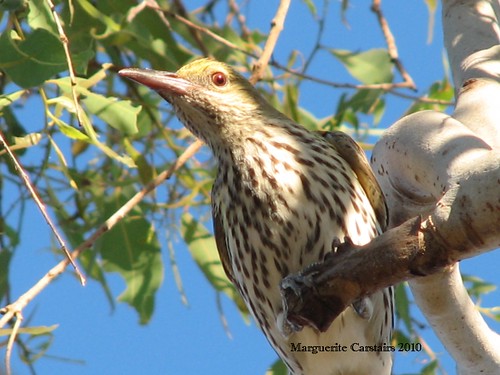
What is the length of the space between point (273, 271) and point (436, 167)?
39.0 inches

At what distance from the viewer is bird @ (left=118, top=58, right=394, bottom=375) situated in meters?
3.34

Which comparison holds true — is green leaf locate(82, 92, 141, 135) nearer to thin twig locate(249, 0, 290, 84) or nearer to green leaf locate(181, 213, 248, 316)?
thin twig locate(249, 0, 290, 84)

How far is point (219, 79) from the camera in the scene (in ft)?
12.1

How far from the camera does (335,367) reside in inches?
140

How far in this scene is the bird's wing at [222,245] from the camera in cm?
362

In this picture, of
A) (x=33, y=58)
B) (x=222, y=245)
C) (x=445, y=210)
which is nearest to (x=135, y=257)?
(x=222, y=245)

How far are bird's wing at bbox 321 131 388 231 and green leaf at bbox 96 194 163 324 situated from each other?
0.82 meters

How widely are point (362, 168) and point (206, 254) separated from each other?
0.79 metres

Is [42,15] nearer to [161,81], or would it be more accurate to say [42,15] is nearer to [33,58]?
[33,58]

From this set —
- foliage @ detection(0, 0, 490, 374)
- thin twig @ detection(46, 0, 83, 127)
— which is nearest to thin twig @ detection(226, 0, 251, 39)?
foliage @ detection(0, 0, 490, 374)

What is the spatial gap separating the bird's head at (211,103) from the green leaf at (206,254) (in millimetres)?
566

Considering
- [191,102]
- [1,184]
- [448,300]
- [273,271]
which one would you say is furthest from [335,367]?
[1,184]

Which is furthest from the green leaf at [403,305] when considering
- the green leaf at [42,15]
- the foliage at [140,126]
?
the green leaf at [42,15]

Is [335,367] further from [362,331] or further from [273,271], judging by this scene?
[273,271]
